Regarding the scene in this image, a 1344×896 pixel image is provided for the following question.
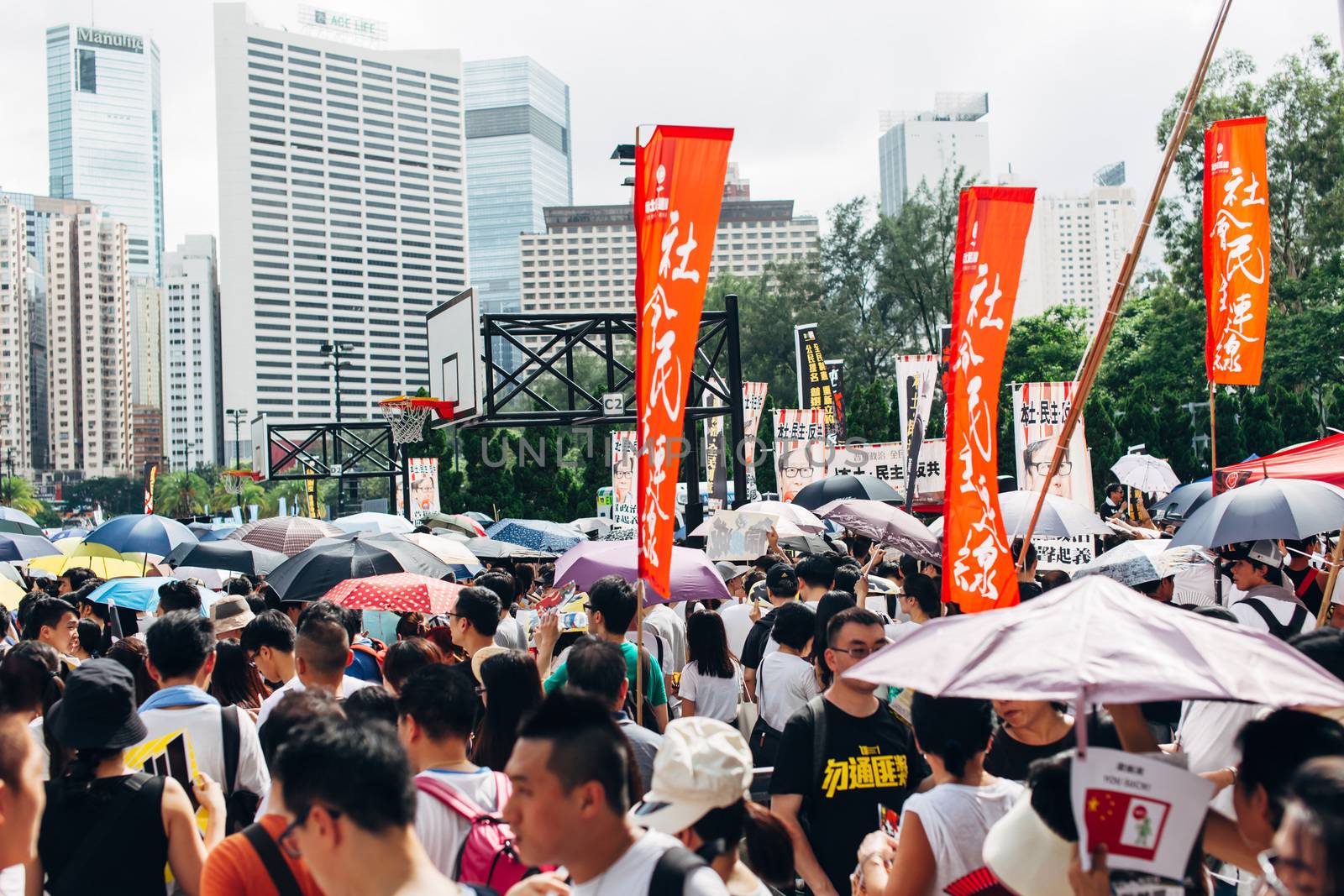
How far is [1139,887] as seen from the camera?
250cm

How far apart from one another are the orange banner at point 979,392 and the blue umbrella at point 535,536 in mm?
8149

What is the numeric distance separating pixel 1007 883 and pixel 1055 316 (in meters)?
47.8

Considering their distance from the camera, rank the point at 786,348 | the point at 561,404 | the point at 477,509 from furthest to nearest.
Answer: the point at 561,404 < the point at 786,348 < the point at 477,509

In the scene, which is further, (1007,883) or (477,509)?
(477,509)

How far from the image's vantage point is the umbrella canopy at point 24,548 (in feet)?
40.1

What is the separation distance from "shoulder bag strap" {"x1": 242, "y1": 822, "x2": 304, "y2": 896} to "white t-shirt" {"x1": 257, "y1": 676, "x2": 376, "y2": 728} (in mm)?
1377

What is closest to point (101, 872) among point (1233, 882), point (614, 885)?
point (614, 885)

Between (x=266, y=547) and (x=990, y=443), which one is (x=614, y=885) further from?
(x=266, y=547)

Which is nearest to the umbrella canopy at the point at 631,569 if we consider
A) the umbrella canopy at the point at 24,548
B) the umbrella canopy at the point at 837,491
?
the umbrella canopy at the point at 837,491

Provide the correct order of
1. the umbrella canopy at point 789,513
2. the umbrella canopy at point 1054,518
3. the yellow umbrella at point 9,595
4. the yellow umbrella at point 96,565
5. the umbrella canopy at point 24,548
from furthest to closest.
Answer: the umbrella canopy at point 24,548, the yellow umbrella at point 96,565, the umbrella canopy at point 789,513, the umbrella canopy at point 1054,518, the yellow umbrella at point 9,595

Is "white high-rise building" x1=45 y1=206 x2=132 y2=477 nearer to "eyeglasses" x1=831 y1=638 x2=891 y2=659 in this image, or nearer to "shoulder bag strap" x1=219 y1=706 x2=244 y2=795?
"shoulder bag strap" x1=219 y1=706 x2=244 y2=795

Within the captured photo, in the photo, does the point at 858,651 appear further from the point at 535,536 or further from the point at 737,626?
the point at 535,536

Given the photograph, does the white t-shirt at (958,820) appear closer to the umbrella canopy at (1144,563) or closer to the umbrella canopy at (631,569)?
the umbrella canopy at (631,569)

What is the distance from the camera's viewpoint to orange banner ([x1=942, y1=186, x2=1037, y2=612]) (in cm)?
590
